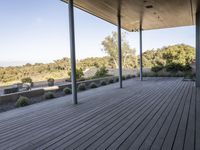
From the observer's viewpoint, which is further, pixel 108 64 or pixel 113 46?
pixel 108 64

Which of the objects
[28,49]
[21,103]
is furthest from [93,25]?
[21,103]

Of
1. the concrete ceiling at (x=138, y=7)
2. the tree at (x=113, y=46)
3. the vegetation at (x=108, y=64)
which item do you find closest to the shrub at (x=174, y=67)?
the vegetation at (x=108, y=64)

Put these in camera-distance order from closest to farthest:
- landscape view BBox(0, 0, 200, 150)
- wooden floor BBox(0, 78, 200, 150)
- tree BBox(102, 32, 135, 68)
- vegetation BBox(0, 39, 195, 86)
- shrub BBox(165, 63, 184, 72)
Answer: wooden floor BBox(0, 78, 200, 150), landscape view BBox(0, 0, 200, 150), shrub BBox(165, 63, 184, 72), vegetation BBox(0, 39, 195, 86), tree BBox(102, 32, 135, 68)

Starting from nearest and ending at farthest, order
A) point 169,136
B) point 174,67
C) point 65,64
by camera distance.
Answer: point 169,136
point 174,67
point 65,64

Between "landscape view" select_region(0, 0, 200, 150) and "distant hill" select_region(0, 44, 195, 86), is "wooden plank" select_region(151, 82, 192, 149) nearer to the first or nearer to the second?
"landscape view" select_region(0, 0, 200, 150)

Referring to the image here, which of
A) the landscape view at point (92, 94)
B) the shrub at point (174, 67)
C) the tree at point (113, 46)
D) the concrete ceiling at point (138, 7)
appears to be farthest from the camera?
the tree at point (113, 46)

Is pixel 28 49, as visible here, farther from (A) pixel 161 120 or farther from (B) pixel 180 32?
(A) pixel 161 120

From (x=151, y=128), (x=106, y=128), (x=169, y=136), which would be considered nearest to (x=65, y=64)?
(x=106, y=128)

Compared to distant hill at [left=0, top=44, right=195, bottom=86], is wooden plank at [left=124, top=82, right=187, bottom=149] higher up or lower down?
lower down

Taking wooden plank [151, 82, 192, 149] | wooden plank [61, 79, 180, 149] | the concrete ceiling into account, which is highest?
the concrete ceiling

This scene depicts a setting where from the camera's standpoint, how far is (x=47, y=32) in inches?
739

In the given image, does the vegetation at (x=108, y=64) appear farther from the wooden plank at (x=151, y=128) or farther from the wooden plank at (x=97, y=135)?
the wooden plank at (x=97, y=135)

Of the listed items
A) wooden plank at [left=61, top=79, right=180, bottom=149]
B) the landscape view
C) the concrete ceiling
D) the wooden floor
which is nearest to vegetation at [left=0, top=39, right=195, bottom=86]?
the landscape view

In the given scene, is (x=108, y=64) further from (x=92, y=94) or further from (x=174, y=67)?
(x=92, y=94)
